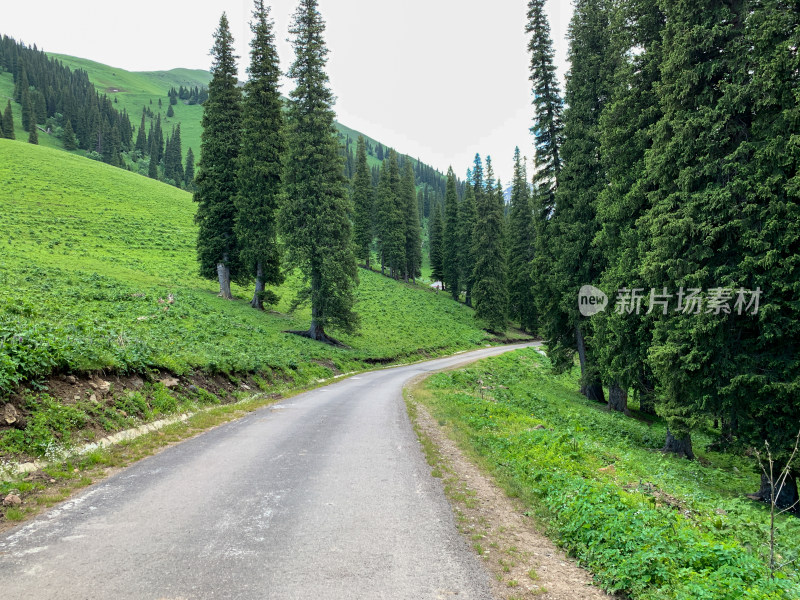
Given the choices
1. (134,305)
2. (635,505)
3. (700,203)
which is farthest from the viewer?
(134,305)

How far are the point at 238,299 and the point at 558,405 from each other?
23.1 meters

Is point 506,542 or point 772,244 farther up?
point 772,244

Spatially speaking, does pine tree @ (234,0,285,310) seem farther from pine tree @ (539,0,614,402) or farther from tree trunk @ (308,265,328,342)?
pine tree @ (539,0,614,402)

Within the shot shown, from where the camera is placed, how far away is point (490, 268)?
49.8m

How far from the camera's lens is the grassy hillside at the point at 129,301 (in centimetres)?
1120

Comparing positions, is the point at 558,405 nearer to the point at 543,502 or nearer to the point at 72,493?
the point at 543,502

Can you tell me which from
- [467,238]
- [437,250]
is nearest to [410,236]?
[437,250]

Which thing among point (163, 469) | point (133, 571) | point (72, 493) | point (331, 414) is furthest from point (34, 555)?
point (331, 414)

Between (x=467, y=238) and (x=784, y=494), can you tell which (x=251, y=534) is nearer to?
(x=784, y=494)

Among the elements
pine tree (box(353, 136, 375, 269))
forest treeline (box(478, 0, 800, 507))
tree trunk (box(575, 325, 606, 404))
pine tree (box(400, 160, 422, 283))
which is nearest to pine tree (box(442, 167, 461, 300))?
pine tree (box(400, 160, 422, 283))

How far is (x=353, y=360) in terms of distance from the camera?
87.2 feet

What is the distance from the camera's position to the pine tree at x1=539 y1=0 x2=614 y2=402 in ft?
62.0

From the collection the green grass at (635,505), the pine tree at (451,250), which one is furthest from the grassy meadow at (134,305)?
the green grass at (635,505)

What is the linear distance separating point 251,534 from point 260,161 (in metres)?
A: 26.9
